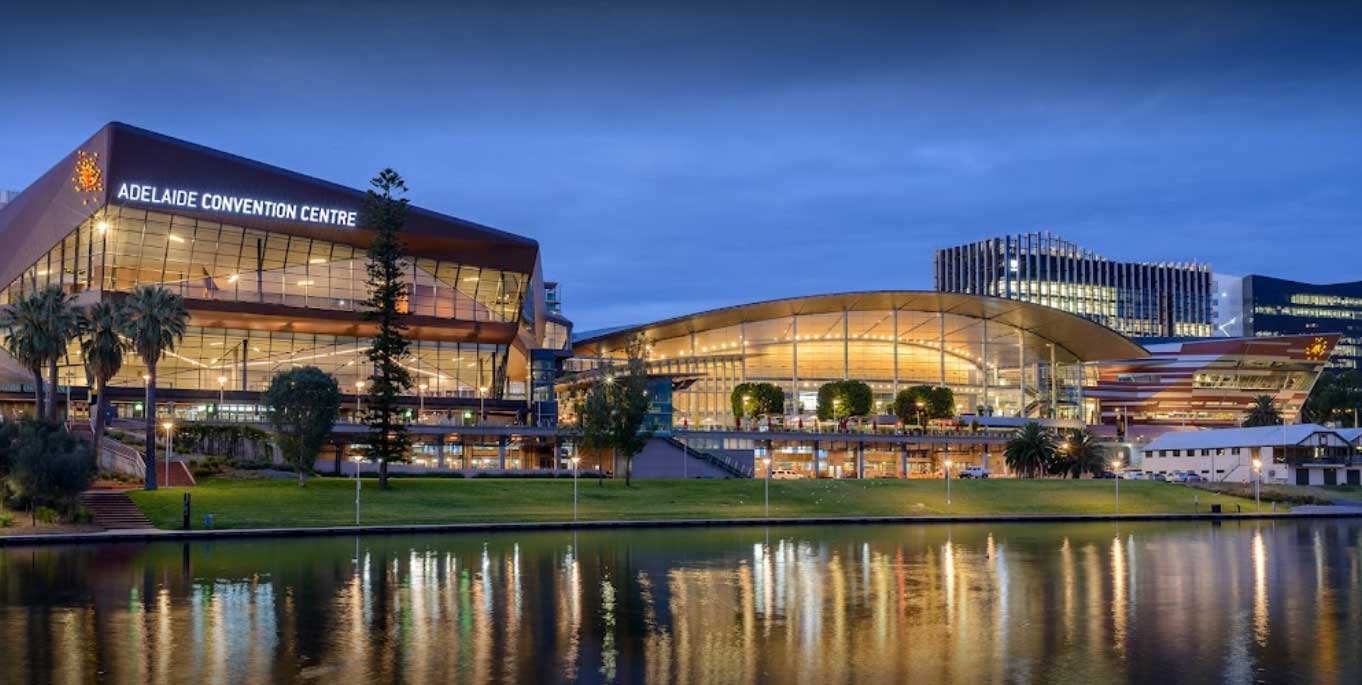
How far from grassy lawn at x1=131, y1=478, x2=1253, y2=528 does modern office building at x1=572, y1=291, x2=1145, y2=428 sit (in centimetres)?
5088

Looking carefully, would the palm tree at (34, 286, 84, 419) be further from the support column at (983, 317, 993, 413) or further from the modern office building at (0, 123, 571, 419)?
the support column at (983, 317, 993, 413)

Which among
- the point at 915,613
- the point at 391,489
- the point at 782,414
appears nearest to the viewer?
the point at 915,613

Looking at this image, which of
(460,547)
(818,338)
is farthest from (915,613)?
(818,338)

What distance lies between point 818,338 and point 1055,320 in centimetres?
3074

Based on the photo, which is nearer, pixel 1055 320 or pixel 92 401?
pixel 92 401

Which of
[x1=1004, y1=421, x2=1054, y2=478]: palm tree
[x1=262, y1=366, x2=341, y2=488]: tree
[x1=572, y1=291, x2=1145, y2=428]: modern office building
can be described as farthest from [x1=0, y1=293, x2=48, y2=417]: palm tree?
[x1=1004, y1=421, x2=1054, y2=478]: palm tree

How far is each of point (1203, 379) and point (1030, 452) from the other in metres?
66.0

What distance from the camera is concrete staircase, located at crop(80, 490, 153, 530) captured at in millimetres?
66188

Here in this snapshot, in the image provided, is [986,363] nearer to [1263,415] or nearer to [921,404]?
[921,404]

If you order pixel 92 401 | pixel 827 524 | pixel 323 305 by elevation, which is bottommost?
pixel 827 524

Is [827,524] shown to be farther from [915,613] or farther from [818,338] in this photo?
[818,338]

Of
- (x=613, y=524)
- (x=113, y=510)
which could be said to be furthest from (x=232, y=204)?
(x=613, y=524)

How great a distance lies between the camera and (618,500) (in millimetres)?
86438

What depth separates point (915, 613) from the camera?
36.1m
